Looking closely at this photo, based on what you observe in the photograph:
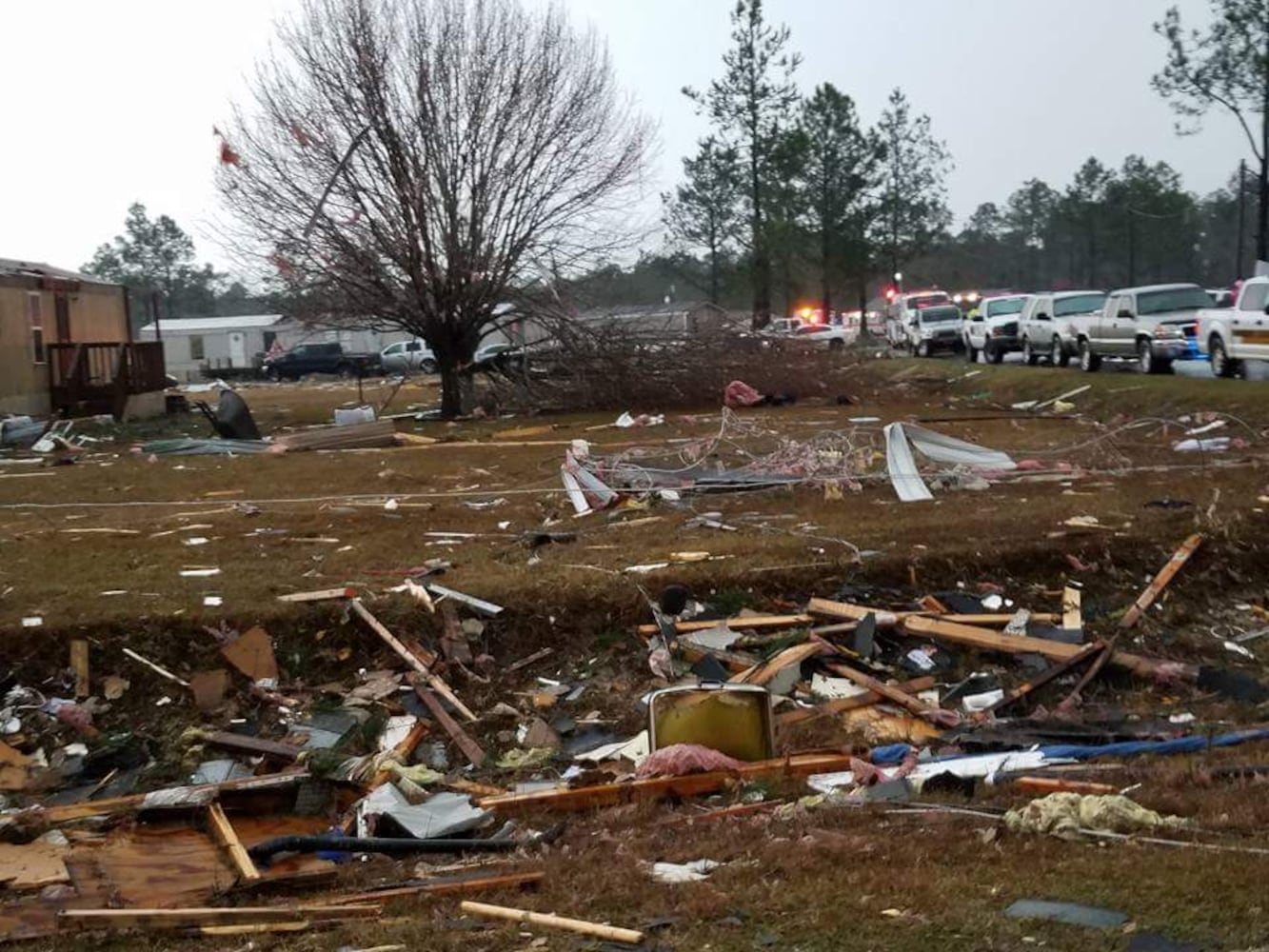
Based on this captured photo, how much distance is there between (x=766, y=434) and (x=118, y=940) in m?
12.6

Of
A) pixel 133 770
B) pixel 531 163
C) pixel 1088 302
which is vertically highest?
pixel 531 163

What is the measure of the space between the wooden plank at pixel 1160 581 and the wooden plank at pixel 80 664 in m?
7.09

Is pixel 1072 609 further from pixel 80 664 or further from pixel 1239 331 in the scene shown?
pixel 1239 331

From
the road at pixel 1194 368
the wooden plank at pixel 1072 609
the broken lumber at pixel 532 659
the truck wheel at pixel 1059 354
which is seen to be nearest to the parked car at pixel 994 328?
the truck wheel at pixel 1059 354

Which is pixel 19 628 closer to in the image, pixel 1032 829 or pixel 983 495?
pixel 1032 829

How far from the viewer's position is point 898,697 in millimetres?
8273

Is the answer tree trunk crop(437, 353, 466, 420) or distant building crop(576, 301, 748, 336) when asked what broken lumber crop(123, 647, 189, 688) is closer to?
tree trunk crop(437, 353, 466, 420)

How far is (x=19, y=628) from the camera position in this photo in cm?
921

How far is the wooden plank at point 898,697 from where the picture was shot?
7.97 m

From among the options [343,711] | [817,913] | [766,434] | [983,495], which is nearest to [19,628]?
[343,711]

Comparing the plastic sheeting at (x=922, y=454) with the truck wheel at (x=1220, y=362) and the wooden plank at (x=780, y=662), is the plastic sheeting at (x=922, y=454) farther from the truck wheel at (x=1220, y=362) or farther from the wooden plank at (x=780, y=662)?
the truck wheel at (x=1220, y=362)

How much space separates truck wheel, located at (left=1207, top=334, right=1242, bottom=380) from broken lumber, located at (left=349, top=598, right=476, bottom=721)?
17.8 metres

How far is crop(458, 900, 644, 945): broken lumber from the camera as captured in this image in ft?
14.5

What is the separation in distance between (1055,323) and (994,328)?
5.05 m
